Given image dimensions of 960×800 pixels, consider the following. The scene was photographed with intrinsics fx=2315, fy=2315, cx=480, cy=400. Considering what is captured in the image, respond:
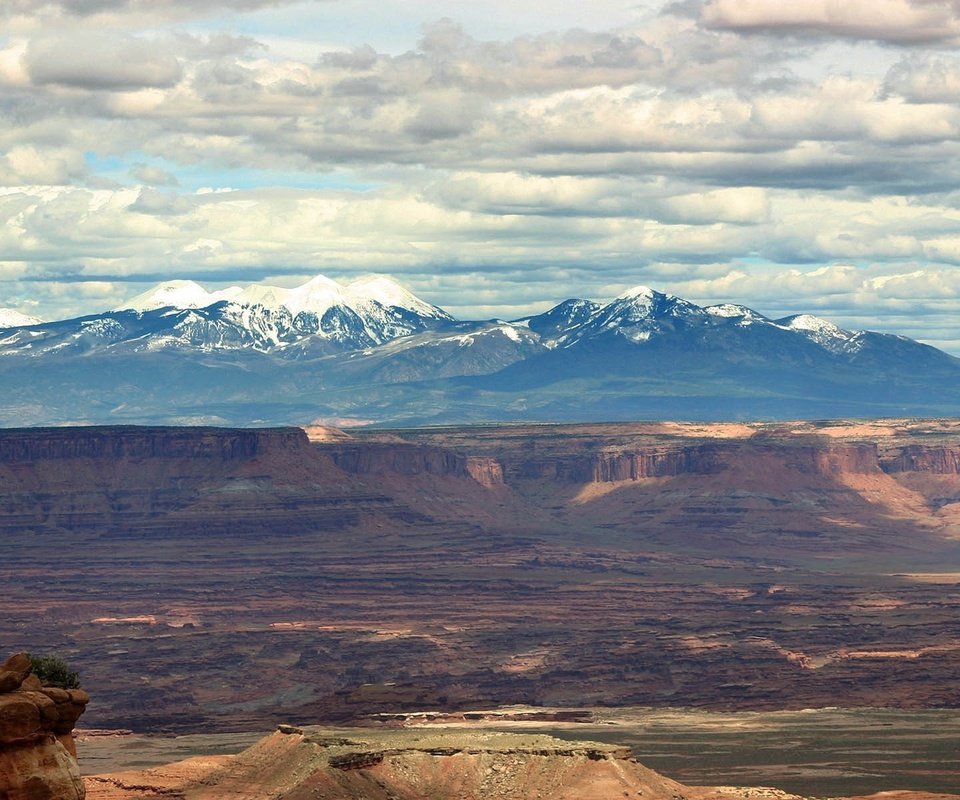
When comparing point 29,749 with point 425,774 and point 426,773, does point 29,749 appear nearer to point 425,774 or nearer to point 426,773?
point 425,774

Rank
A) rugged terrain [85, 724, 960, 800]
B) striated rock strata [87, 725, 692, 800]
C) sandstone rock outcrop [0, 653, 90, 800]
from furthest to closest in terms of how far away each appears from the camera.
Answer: rugged terrain [85, 724, 960, 800]
striated rock strata [87, 725, 692, 800]
sandstone rock outcrop [0, 653, 90, 800]

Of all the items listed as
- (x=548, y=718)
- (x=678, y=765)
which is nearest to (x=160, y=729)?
(x=548, y=718)

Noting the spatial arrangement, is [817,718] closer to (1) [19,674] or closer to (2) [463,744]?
(2) [463,744]

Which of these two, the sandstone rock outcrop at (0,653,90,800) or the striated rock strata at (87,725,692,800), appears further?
the striated rock strata at (87,725,692,800)

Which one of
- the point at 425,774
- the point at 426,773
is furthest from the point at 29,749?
the point at 426,773

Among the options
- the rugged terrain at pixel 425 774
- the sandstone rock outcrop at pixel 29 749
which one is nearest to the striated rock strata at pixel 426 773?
the rugged terrain at pixel 425 774

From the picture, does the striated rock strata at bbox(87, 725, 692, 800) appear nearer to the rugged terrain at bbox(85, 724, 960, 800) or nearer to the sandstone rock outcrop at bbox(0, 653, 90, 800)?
the rugged terrain at bbox(85, 724, 960, 800)

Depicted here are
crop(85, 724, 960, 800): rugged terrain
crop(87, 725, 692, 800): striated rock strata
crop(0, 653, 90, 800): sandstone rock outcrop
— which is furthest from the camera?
crop(85, 724, 960, 800): rugged terrain

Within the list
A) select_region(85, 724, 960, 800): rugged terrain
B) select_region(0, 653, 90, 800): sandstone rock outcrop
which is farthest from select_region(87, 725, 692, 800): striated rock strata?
select_region(0, 653, 90, 800): sandstone rock outcrop

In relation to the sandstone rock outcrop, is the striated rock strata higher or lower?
lower
